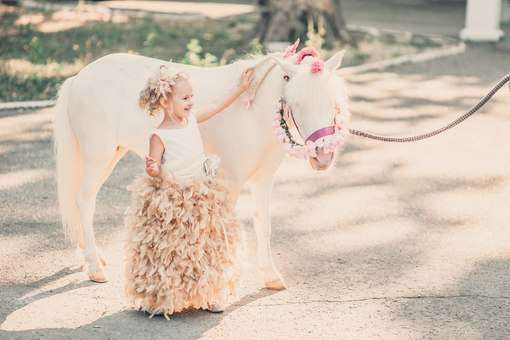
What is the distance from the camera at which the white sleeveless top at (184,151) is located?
4.97m

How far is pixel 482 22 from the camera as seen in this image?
1495cm

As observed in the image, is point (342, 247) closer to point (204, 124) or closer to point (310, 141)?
point (204, 124)

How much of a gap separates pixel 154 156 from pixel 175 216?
331 millimetres

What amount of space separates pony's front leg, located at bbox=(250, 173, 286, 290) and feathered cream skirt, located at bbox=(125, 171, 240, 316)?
410 mm

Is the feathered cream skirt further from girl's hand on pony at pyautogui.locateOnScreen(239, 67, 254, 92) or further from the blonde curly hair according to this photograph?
girl's hand on pony at pyautogui.locateOnScreen(239, 67, 254, 92)

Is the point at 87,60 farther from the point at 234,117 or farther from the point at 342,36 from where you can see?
the point at 234,117

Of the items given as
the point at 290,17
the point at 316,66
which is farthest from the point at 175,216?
the point at 290,17

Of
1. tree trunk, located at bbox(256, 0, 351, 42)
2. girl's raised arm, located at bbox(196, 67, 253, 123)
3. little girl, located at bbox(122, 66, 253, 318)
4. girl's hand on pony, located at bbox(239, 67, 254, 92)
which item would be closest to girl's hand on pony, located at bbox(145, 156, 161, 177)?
little girl, located at bbox(122, 66, 253, 318)

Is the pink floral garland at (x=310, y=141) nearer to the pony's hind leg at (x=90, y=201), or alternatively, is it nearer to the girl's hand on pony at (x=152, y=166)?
the girl's hand on pony at (x=152, y=166)

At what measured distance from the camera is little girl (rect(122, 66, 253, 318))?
4953 millimetres

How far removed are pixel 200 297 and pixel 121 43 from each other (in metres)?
9.09

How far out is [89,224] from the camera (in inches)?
224

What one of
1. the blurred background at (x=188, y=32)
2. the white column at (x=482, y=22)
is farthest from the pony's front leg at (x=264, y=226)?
the white column at (x=482, y=22)

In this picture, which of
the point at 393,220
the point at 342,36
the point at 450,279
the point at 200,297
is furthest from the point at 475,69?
the point at 200,297
